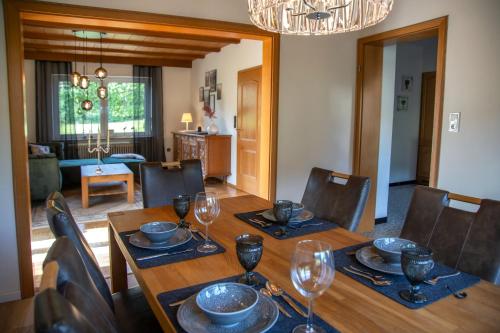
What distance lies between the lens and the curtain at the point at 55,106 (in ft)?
25.3

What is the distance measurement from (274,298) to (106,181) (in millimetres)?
4676

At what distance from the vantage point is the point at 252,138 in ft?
19.7

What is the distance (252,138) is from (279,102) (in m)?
2.58

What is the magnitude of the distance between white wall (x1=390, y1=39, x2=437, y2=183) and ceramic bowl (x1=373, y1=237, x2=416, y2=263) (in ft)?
19.1

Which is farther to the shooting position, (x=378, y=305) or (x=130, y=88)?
(x=130, y=88)

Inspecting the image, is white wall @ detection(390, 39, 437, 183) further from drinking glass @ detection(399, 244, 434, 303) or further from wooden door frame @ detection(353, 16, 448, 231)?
drinking glass @ detection(399, 244, 434, 303)

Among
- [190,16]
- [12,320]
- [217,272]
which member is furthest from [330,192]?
[12,320]

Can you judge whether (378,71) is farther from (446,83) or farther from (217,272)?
(217,272)

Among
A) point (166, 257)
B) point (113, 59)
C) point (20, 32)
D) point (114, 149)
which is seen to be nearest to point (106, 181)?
point (20, 32)

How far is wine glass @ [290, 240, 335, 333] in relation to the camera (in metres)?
0.95

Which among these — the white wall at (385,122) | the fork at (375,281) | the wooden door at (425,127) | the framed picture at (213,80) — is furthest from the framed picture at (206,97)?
the fork at (375,281)

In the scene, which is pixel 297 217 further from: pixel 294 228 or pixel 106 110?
pixel 106 110

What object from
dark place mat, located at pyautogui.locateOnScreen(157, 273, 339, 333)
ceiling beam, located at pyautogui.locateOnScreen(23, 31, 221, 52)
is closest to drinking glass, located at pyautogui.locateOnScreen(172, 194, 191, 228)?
dark place mat, located at pyautogui.locateOnScreen(157, 273, 339, 333)

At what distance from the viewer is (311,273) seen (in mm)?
965
